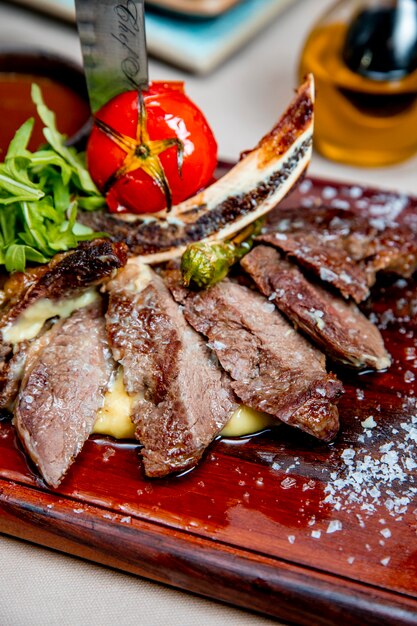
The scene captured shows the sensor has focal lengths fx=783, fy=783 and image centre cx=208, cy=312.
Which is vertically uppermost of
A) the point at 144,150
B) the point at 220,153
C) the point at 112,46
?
the point at 112,46

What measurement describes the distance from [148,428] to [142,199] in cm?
106

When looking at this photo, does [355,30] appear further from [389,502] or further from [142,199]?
[389,502]

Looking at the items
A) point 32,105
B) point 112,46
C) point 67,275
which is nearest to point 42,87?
point 32,105

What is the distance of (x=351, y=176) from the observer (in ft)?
16.6

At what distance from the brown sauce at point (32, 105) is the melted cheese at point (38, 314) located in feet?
4.05

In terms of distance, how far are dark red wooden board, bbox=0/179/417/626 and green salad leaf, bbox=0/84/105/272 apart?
2.51 feet

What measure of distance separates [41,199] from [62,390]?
89cm

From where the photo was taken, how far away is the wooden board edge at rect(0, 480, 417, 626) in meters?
2.67

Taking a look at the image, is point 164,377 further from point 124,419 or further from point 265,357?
point 265,357

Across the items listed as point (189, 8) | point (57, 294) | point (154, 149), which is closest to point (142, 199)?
point (154, 149)

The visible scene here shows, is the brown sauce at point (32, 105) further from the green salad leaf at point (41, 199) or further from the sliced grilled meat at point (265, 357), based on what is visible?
the sliced grilled meat at point (265, 357)

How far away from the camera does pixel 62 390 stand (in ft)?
10.2

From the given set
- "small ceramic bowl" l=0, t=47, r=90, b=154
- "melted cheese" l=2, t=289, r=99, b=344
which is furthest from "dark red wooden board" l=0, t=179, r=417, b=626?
"small ceramic bowl" l=0, t=47, r=90, b=154

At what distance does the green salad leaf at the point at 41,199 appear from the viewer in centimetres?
331
